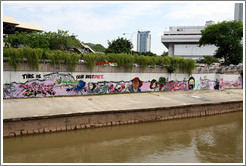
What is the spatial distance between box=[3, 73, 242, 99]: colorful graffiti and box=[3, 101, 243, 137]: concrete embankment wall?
225 inches

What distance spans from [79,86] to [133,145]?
9371 millimetres

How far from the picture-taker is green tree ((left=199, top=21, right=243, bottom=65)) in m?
33.9

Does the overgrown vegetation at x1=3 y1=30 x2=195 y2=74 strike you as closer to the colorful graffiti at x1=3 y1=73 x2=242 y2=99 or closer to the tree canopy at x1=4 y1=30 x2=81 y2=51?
the tree canopy at x1=4 y1=30 x2=81 y2=51

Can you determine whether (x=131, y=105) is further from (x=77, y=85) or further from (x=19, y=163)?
(x=19, y=163)

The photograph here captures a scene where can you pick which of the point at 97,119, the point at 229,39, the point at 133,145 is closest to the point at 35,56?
the point at 97,119

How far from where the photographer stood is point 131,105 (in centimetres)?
1650

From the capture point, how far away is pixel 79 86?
19312mm

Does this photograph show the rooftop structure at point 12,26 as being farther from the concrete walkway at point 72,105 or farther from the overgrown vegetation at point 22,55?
the concrete walkway at point 72,105

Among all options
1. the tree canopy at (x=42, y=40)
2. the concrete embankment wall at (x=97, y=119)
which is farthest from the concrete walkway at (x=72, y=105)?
the tree canopy at (x=42, y=40)

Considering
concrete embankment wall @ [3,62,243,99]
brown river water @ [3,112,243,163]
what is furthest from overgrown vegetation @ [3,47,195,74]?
brown river water @ [3,112,243,163]

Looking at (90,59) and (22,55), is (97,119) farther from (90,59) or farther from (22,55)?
(22,55)

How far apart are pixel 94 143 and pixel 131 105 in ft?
17.8

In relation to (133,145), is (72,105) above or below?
above

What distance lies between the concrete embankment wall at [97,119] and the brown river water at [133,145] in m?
0.40
